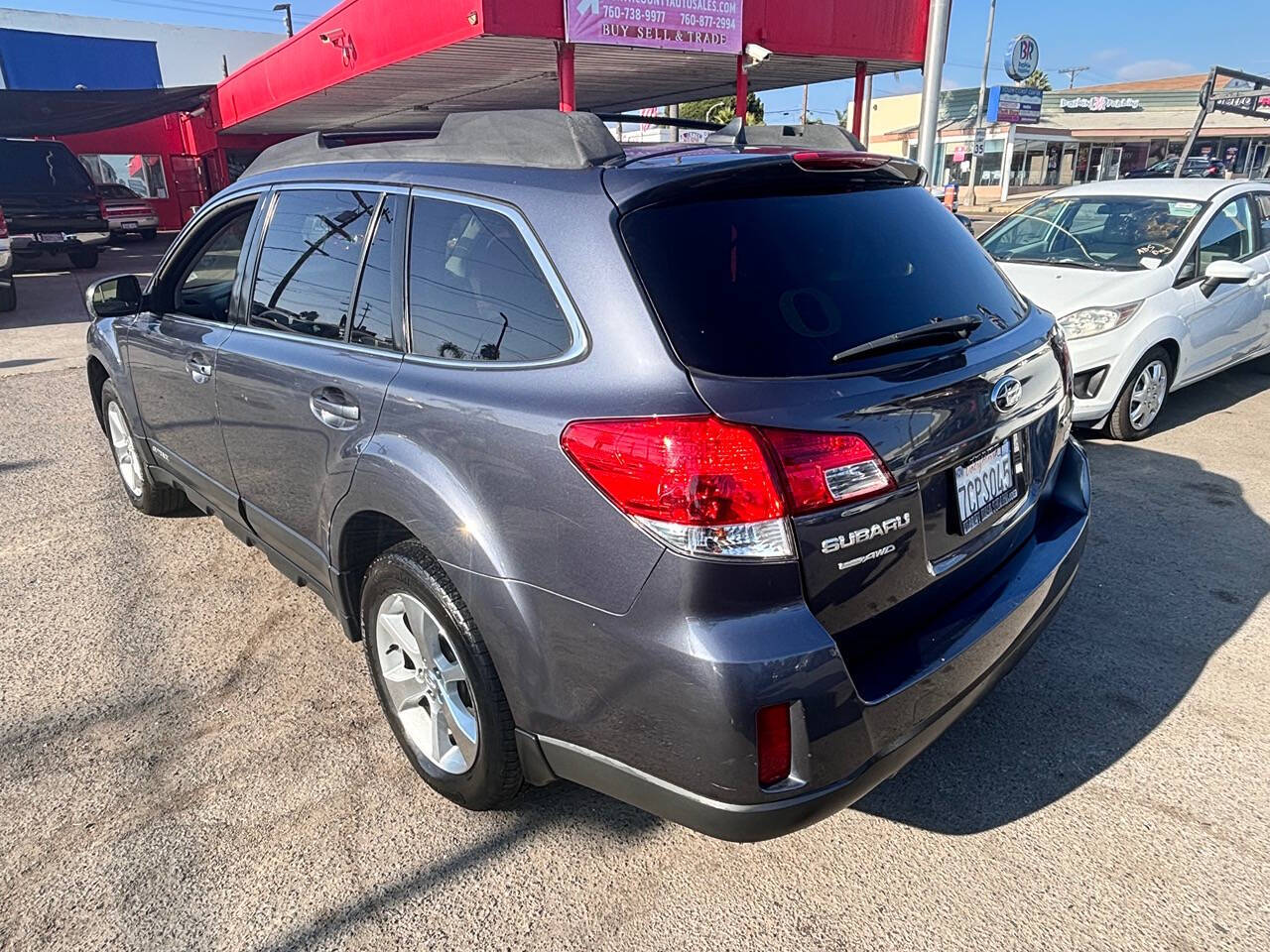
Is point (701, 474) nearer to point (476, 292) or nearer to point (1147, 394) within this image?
point (476, 292)

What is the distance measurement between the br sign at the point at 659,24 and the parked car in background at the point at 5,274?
8.02m

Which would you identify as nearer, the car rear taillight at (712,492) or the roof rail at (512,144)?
the car rear taillight at (712,492)

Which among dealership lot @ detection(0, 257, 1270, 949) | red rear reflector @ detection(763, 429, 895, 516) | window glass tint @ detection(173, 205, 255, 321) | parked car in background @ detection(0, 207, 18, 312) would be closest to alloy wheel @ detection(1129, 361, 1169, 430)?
dealership lot @ detection(0, 257, 1270, 949)

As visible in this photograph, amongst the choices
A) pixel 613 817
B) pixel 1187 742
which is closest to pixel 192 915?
pixel 613 817

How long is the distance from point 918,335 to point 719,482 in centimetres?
72

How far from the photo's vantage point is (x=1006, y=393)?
2.26 meters

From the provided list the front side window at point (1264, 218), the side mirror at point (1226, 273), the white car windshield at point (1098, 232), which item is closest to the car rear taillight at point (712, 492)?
the white car windshield at point (1098, 232)

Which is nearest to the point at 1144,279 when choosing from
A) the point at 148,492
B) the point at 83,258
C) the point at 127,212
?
the point at 148,492

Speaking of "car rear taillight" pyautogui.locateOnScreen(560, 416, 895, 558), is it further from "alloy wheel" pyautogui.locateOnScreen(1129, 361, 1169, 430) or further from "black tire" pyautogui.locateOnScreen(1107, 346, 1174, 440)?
"alloy wheel" pyautogui.locateOnScreen(1129, 361, 1169, 430)

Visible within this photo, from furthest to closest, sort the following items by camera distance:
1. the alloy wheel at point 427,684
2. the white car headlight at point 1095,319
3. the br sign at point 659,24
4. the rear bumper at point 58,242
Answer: the rear bumper at point 58,242
the br sign at point 659,24
the white car headlight at point 1095,319
the alloy wheel at point 427,684

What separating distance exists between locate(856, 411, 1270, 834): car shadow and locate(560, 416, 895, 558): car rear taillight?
1.21 metres

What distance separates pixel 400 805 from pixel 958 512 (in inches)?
70.1

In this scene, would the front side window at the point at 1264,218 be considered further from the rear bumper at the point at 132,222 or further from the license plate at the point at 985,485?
the rear bumper at the point at 132,222

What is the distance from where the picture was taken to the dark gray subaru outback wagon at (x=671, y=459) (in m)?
1.79
